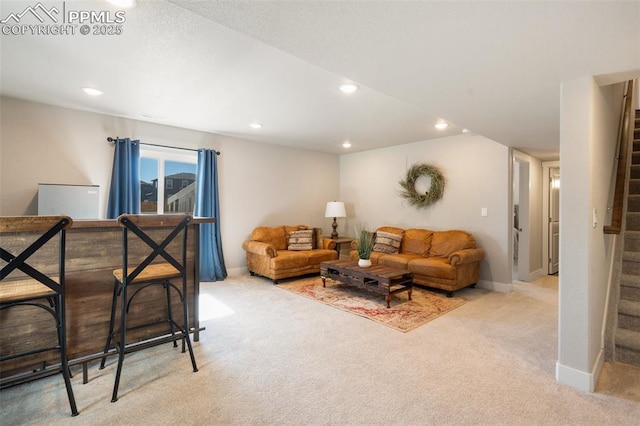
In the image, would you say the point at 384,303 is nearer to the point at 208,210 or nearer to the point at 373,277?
the point at 373,277

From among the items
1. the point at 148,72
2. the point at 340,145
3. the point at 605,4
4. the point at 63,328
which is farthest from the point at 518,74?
the point at 340,145

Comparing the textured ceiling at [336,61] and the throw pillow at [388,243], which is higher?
the textured ceiling at [336,61]

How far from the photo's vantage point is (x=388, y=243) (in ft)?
17.1

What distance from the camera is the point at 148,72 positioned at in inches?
108

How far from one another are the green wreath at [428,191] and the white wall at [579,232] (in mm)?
2888

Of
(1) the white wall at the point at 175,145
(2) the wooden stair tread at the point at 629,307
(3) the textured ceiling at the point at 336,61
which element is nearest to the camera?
(3) the textured ceiling at the point at 336,61

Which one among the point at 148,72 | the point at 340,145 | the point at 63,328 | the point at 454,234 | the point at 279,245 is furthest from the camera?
the point at 340,145

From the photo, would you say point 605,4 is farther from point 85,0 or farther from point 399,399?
point 85,0

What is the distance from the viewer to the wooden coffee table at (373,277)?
369 centimetres

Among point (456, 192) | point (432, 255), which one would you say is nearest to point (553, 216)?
point (456, 192)

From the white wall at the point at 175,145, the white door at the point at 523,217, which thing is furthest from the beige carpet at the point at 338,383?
the white wall at the point at 175,145

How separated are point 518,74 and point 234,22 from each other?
187cm

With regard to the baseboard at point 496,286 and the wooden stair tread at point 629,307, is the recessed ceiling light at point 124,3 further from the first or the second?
the baseboard at point 496,286

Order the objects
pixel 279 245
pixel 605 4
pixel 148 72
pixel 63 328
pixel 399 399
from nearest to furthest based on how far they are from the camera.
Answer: pixel 605 4, pixel 63 328, pixel 399 399, pixel 148 72, pixel 279 245
